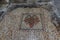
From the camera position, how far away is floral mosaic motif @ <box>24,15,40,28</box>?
8.27 ft

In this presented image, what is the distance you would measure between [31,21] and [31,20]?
0.11 ft

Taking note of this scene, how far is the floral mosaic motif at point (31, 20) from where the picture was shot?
252 centimetres

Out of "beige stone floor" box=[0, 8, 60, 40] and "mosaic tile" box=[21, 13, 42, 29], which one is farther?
"mosaic tile" box=[21, 13, 42, 29]

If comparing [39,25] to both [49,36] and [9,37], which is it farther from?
[9,37]

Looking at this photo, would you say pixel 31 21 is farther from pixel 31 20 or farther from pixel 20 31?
pixel 20 31

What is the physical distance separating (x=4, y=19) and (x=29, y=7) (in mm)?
722

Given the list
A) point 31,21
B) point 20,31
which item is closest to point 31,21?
point 31,21

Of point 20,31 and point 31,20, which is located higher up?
point 31,20

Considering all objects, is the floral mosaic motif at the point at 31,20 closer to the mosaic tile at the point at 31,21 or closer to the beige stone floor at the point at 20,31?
the mosaic tile at the point at 31,21

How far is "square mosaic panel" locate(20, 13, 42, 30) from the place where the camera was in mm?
2424

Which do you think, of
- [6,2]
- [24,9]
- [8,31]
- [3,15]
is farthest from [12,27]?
[6,2]

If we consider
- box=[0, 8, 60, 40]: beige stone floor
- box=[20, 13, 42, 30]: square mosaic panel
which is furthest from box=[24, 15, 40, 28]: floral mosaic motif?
box=[0, 8, 60, 40]: beige stone floor

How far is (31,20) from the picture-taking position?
8.53 feet

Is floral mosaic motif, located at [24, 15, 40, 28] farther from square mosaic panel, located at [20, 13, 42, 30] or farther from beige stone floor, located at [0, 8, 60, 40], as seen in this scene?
beige stone floor, located at [0, 8, 60, 40]
